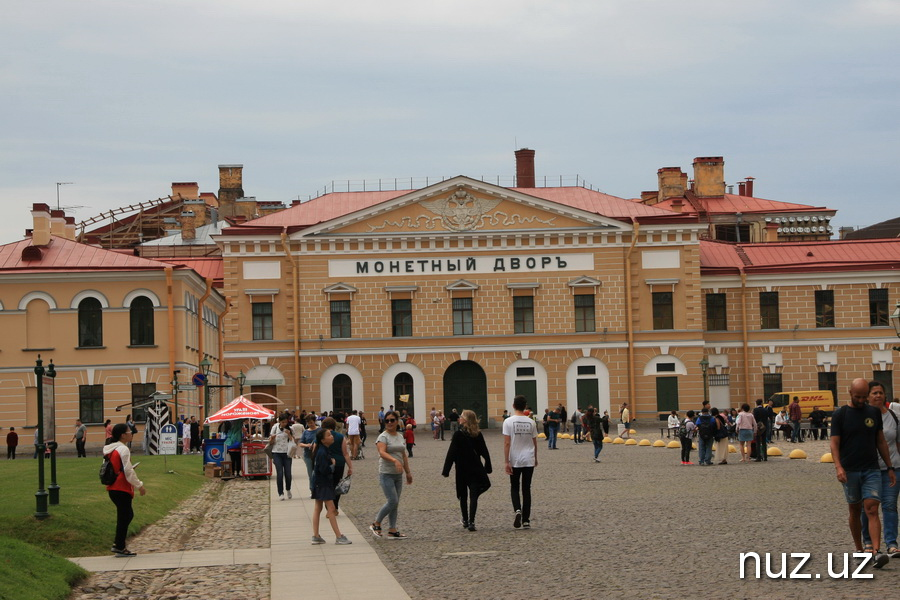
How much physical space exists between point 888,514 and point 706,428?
781 inches

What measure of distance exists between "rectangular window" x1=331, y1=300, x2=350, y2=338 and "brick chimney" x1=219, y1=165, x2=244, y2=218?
2948 centimetres

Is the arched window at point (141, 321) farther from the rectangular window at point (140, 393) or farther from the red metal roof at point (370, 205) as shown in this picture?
the red metal roof at point (370, 205)

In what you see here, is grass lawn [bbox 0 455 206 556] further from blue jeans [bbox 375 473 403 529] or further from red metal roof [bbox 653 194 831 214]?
red metal roof [bbox 653 194 831 214]

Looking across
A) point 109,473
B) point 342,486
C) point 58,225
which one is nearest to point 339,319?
point 58,225

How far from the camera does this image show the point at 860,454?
14031 mm

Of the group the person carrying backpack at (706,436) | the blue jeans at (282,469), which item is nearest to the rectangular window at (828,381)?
the person carrying backpack at (706,436)


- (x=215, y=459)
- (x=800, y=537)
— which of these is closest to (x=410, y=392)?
(x=215, y=459)

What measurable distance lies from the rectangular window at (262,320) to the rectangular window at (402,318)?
5854 millimetres

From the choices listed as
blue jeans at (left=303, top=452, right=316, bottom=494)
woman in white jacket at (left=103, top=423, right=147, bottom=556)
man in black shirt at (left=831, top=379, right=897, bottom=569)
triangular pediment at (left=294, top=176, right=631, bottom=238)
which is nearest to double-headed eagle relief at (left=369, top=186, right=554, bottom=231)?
triangular pediment at (left=294, top=176, right=631, bottom=238)

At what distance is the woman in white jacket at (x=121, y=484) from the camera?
1705 centimetres

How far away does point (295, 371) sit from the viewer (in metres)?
62.4

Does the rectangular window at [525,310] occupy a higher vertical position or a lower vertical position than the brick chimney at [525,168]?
lower

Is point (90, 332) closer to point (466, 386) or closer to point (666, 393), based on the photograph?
point (466, 386)

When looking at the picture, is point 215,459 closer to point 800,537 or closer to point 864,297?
point 800,537
